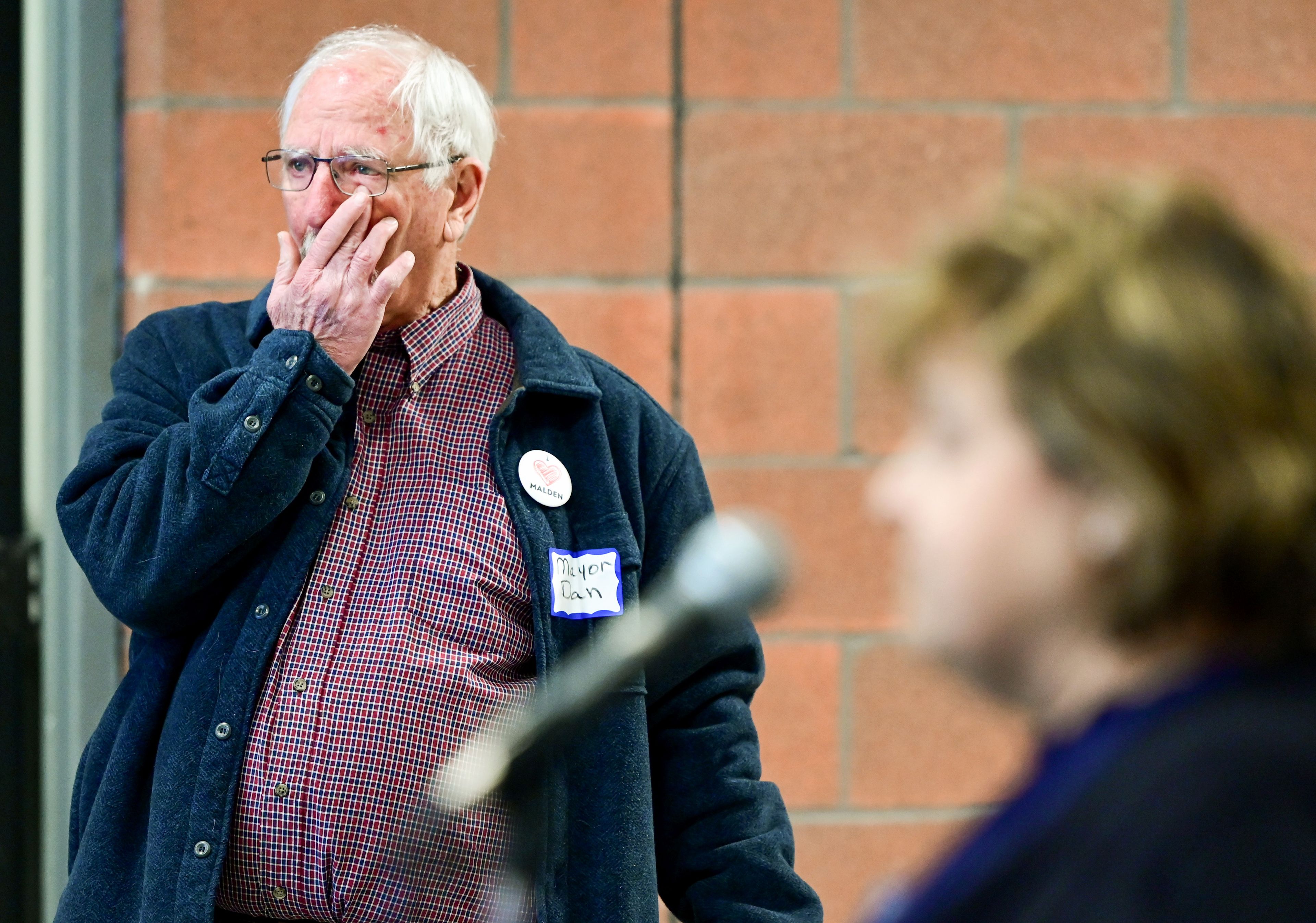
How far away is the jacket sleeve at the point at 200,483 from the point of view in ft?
4.89

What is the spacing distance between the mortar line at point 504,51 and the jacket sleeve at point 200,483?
0.85 meters

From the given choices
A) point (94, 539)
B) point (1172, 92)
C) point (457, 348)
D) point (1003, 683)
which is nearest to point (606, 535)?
point (457, 348)

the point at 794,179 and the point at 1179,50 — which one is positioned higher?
the point at 1179,50

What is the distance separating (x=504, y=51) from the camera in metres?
2.26

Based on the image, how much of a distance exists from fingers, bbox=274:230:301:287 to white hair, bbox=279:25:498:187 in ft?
0.55

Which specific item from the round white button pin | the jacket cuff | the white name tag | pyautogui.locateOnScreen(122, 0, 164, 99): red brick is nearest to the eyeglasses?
the jacket cuff

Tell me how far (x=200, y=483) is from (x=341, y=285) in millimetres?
299

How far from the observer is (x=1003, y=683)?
28.6 inches

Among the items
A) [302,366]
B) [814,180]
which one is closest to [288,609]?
[302,366]

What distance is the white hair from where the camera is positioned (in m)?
1.75

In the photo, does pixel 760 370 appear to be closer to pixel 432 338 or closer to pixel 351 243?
pixel 432 338

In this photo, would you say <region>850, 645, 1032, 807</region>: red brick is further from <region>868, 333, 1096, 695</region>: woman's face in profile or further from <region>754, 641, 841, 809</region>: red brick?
<region>868, 333, 1096, 695</region>: woman's face in profile

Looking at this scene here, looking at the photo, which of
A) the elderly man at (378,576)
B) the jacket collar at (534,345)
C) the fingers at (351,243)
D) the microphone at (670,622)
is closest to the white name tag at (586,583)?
the elderly man at (378,576)

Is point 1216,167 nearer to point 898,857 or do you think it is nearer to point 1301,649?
point 898,857
